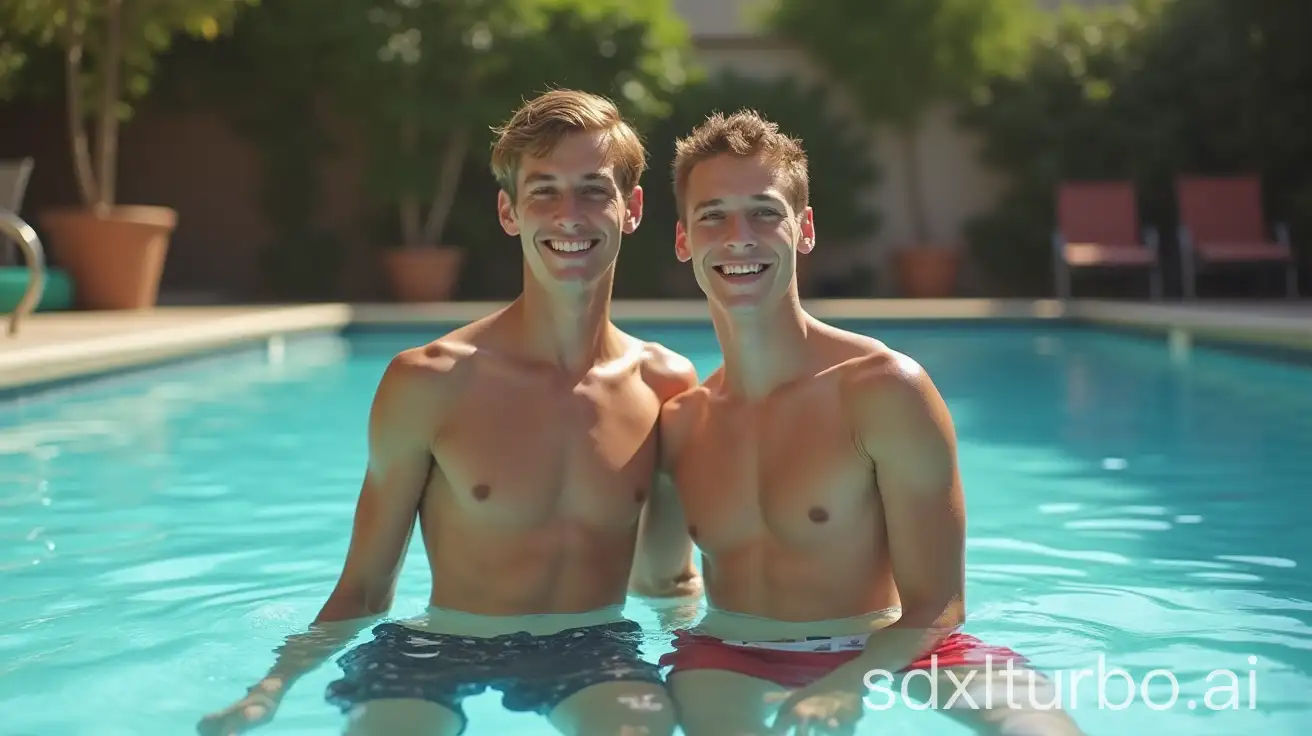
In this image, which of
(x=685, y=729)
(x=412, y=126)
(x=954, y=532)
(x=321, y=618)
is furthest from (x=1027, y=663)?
(x=412, y=126)

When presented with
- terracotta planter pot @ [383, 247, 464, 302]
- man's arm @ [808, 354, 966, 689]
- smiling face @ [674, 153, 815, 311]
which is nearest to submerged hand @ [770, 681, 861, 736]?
man's arm @ [808, 354, 966, 689]

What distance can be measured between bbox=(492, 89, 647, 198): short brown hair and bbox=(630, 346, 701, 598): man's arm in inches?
14.5

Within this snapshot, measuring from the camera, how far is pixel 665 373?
259 centimetres

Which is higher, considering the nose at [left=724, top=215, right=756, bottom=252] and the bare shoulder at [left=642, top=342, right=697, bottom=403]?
the nose at [left=724, top=215, right=756, bottom=252]

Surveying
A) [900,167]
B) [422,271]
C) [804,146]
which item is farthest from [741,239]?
[900,167]

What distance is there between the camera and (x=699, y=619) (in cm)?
256

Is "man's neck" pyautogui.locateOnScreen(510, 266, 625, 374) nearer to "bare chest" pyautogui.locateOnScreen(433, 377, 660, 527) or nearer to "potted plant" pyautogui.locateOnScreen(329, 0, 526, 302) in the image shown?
"bare chest" pyautogui.locateOnScreen(433, 377, 660, 527)

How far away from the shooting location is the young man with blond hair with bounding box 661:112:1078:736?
6.89ft

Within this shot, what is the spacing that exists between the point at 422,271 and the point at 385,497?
10.6 meters

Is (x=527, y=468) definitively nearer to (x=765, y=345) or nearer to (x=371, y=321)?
(x=765, y=345)

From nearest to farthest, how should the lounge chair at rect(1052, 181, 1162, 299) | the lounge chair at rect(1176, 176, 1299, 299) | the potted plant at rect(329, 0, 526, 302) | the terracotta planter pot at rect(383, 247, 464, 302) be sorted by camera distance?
the lounge chair at rect(1176, 176, 1299, 299) < the potted plant at rect(329, 0, 526, 302) < the lounge chair at rect(1052, 181, 1162, 299) < the terracotta planter pot at rect(383, 247, 464, 302)

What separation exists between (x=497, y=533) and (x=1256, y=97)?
11.7 meters

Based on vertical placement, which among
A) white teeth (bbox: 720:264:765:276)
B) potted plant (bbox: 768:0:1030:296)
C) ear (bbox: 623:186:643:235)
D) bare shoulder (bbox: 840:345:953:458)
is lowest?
bare shoulder (bbox: 840:345:953:458)

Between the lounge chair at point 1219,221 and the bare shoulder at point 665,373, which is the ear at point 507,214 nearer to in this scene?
the bare shoulder at point 665,373
